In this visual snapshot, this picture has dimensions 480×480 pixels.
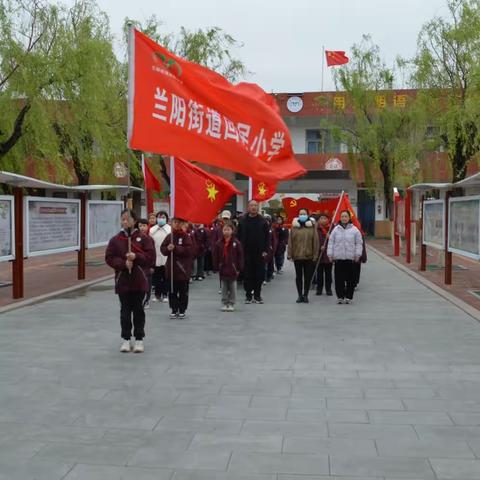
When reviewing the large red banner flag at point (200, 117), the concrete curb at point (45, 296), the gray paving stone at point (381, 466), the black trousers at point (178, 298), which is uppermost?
the large red banner flag at point (200, 117)

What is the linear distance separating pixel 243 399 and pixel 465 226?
854 cm

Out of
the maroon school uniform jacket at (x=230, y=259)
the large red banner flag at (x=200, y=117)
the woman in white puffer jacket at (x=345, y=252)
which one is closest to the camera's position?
the large red banner flag at (x=200, y=117)

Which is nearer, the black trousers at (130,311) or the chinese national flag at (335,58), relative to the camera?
the black trousers at (130,311)

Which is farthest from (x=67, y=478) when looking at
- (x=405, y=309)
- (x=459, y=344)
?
(x=405, y=309)

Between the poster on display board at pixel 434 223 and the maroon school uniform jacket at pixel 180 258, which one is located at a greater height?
the poster on display board at pixel 434 223

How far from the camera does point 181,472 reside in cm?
403

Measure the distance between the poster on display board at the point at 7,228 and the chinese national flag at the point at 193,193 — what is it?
14.2 feet

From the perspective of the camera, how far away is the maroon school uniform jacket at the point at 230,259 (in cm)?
1080

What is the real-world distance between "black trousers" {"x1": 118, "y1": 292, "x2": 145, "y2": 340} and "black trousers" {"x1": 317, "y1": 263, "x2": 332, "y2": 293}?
6.19 metres

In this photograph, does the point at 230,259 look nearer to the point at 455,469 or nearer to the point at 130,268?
the point at 130,268

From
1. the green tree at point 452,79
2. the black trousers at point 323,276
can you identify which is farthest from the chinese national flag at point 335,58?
the black trousers at point 323,276

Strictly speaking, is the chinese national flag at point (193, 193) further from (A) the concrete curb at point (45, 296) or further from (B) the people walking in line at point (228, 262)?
(A) the concrete curb at point (45, 296)

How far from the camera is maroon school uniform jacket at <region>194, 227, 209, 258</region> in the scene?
1533 centimetres

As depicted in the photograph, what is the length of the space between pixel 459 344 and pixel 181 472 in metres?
5.09
